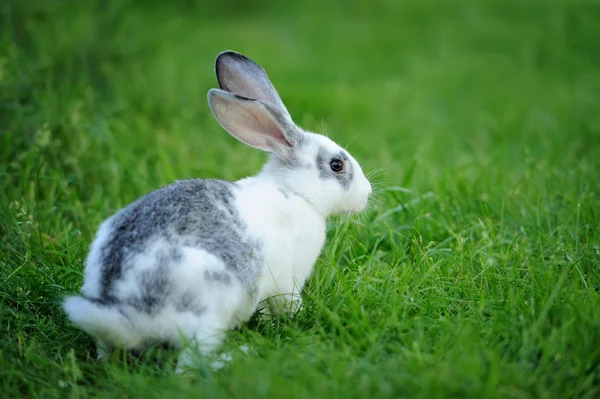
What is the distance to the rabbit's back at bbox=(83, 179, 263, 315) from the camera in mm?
2967

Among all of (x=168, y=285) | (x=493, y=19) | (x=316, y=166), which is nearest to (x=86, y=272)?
(x=168, y=285)

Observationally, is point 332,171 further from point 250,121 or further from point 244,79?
point 244,79

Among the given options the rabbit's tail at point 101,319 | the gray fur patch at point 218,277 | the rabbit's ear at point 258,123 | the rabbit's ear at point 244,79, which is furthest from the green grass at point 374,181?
the rabbit's ear at point 244,79

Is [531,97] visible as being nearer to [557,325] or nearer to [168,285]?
[557,325]

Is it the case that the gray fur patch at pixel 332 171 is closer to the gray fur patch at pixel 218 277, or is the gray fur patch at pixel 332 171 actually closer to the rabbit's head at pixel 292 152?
the rabbit's head at pixel 292 152

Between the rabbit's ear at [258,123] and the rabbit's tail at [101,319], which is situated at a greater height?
the rabbit's ear at [258,123]

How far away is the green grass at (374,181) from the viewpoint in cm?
285

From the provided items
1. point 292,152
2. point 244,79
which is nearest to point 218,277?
point 292,152

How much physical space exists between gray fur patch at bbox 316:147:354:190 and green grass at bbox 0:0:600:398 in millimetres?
375

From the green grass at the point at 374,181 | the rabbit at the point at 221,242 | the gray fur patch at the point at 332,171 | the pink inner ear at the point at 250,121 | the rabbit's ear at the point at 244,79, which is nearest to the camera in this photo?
the green grass at the point at 374,181

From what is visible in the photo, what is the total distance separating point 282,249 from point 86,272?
0.86 m

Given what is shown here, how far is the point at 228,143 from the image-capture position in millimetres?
6105

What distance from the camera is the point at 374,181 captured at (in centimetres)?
507

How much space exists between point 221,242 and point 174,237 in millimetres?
198
